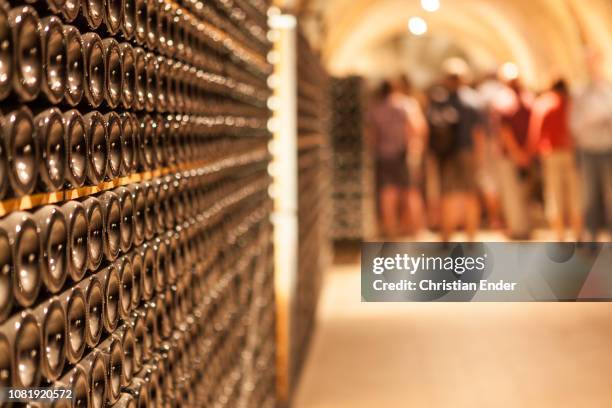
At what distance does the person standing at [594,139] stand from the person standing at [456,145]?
2.62 meters

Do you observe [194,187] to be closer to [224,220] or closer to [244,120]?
[224,220]

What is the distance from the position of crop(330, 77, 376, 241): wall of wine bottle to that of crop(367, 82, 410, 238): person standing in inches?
6.4

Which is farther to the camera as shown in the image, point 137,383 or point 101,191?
point 137,383

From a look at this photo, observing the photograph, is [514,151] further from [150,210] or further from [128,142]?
[128,142]

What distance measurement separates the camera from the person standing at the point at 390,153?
32.4 ft

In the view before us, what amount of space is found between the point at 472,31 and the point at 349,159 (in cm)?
1118

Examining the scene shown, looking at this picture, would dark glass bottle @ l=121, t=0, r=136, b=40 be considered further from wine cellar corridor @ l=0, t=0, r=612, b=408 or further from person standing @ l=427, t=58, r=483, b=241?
person standing @ l=427, t=58, r=483, b=241

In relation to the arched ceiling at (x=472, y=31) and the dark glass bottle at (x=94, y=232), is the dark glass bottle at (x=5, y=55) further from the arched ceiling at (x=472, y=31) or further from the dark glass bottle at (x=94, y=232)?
the arched ceiling at (x=472, y=31)

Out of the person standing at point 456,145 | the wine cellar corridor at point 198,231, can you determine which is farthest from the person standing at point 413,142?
the wine cellar corridor at point 198,231

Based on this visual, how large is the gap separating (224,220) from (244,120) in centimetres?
60

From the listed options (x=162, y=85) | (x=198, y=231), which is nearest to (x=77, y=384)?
(x=162, y=85)

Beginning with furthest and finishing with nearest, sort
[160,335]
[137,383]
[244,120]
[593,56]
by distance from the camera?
[593,56] < [244,120] < [160,335] < [137,383]

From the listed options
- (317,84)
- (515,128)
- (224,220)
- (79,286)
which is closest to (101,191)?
(79,286)

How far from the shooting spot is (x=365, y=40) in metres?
21.8
